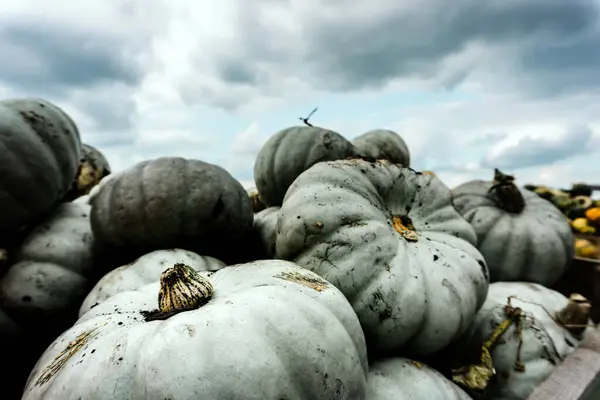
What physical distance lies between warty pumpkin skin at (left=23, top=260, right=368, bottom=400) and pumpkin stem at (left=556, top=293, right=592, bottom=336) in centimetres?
120

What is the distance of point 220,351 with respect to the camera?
2.98 feet

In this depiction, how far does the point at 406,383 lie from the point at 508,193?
154 centimetres

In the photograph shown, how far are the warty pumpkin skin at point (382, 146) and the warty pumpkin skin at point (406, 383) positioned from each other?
1759 millimetres

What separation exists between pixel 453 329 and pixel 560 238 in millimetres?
1319

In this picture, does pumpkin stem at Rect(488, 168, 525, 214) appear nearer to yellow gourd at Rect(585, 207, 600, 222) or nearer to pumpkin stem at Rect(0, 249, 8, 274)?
yellow gourd at Rect(585, 207, 600, 222)

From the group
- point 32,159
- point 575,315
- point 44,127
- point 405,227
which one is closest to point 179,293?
point 405,227

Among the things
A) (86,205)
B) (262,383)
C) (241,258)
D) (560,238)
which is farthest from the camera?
(560,238)

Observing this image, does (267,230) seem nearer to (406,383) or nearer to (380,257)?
(380,257)

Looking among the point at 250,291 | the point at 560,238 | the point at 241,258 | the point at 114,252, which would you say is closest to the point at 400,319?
the point at 250,291

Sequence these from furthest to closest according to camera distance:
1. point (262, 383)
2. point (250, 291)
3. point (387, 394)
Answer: point (387, 394) → point (250, 291) → point (262, 383)

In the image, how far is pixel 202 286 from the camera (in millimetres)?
1131

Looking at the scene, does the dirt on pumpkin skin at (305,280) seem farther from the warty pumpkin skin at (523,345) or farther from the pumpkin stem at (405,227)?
the warty pumpkin skin at (523,345)

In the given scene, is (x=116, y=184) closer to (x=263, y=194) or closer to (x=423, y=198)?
(x=263, y=194)

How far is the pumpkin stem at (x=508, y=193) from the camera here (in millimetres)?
2496
